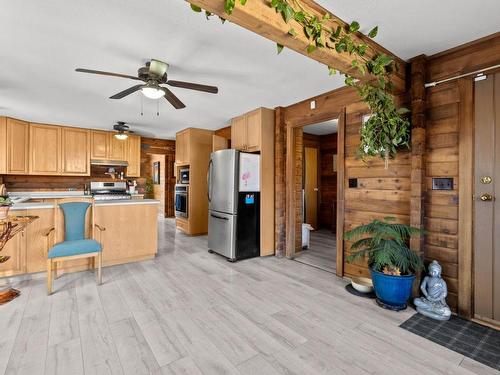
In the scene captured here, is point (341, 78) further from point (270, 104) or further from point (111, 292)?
point (111, 292)

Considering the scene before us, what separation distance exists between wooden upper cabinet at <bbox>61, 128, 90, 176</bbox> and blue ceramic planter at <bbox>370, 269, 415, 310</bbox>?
6.02m

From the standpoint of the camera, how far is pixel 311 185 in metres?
6.48

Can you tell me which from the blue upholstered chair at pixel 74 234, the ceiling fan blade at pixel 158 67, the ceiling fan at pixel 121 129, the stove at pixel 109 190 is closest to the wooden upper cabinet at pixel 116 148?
the stove at pixel 109 190

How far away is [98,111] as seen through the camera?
434cm

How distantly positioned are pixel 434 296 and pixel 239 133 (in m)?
3.48

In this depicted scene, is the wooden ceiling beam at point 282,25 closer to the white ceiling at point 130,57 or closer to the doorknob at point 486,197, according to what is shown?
the white ceiling at point 130,57

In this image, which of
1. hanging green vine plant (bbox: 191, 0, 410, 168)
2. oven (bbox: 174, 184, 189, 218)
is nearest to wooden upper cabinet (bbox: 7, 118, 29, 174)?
oven (bbox: 174, 184, 189, 218)

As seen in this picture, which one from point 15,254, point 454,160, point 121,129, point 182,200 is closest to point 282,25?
point 454,160

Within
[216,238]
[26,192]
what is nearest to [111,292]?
[216,238]

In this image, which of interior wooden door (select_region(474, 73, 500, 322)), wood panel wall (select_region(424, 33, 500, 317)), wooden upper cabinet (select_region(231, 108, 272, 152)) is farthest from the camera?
wooden upper cabinet (select_region(231, 108, 272, 152))

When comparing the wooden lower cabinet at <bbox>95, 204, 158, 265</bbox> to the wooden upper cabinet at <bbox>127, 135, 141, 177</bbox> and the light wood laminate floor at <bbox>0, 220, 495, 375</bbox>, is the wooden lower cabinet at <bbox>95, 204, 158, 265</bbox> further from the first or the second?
the wooden upper cabinet at <bbox>127, 135, 141, 177</bbox>

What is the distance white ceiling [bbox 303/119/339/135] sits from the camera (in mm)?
5322

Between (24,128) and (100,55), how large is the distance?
13.3ft

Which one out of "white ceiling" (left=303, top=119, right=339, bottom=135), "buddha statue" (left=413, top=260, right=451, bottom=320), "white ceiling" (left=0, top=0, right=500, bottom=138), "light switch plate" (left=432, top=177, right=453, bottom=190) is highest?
"white ceiling" (left=303, top=119, right=339, bottom=135)
